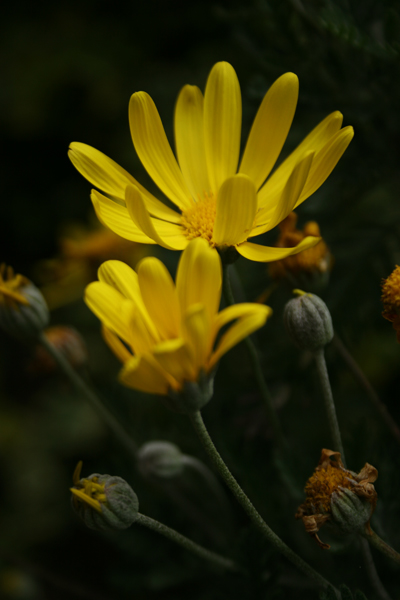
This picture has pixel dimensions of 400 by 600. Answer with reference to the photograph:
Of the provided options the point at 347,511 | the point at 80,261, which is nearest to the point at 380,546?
the point at 347,511

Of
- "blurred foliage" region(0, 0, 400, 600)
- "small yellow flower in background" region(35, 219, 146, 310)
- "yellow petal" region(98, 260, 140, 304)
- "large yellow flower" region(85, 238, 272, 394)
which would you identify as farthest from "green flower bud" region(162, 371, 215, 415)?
"small yellow flower in background" region(35, 219, 146, 310)

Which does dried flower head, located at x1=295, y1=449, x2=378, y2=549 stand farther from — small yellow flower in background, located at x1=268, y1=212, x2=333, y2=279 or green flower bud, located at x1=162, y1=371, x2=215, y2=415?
small yellow flower in background, located at x1=268, y1=212, x2=333, y2=279

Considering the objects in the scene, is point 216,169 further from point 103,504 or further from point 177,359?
point 103,504

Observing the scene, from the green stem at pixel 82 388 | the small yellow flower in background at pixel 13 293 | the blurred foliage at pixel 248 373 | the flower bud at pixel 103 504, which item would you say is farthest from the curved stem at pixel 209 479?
the small yellow flower in background at pixel 13 293

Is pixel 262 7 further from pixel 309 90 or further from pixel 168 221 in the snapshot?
pixel 168 221

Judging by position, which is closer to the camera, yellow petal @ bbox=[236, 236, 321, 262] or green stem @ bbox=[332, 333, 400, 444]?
yellow petal @ bbox=[236, 236, 321, 262]

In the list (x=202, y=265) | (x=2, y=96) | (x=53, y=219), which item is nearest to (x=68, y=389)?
(x=202, y=265)

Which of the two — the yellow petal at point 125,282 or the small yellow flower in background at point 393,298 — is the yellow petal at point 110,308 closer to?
the yellow petal at point 125,282
